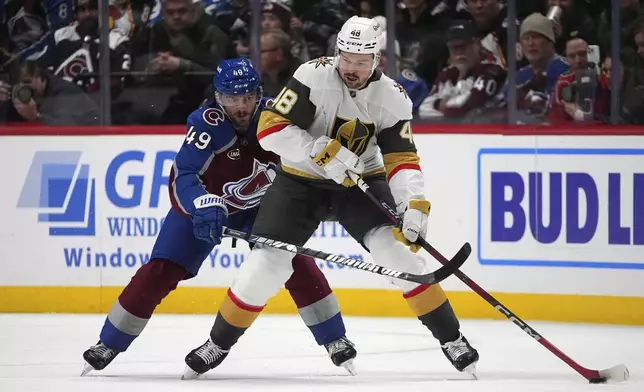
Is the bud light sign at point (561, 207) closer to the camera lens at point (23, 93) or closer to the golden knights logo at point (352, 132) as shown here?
the golden knights logo at point (352, 132)

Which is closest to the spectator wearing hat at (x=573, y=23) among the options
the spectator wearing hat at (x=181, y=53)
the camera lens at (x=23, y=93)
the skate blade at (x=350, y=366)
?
the spectator wearing hat at (x=181, y=53)

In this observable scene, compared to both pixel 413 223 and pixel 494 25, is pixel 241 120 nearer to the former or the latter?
pixel 413 223

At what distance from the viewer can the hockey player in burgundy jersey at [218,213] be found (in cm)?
394

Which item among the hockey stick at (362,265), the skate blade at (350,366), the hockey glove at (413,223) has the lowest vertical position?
the skate blade at (350,366)

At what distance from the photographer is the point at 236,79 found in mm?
3918

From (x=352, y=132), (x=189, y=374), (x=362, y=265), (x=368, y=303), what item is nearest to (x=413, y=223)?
(x=362, y=265)

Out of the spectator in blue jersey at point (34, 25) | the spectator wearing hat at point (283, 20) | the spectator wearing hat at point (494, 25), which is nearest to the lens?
the spectator wearing hat at point (494, 25)

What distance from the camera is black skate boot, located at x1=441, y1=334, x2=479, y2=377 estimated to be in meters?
3.90

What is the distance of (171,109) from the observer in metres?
5.82

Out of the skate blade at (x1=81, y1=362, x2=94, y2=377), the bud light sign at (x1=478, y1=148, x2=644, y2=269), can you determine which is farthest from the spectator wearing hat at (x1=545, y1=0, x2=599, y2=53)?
the skate blade at (x1=81, y1=362, x2=94, y2=377)

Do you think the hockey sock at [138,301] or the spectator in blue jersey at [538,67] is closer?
the hockey sock at [138,301]

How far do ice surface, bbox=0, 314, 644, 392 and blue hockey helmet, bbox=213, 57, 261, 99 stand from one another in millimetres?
975

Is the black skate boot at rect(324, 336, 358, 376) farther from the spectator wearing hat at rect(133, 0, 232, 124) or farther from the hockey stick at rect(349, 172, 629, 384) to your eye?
the spectator wearing hat at rect(133, 0, 232, 124)

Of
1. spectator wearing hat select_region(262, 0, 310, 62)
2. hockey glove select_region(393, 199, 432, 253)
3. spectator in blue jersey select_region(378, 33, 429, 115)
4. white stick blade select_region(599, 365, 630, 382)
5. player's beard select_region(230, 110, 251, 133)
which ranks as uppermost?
spectator wearing hat select_region(262, 0, 310, 62)
